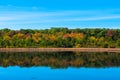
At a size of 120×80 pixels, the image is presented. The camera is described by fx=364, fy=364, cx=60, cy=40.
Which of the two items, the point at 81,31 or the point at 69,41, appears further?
the point at 81,31

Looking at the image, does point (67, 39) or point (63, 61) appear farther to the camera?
point (67, 39)

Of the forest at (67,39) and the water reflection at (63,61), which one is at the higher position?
the forest at (67,39)

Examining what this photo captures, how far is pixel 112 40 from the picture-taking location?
212ft

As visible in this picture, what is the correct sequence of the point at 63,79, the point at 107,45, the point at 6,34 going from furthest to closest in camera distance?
the point at 6,34, the point at 107,45, the point at 63,79

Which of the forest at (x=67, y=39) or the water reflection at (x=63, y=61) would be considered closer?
the water reflection at (x=63, y=61)

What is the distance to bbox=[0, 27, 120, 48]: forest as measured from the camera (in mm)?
64625

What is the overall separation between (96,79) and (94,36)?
44.5 metres

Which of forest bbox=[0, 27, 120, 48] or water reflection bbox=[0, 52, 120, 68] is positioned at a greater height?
forest bbox=[0, 27, 120, 48]

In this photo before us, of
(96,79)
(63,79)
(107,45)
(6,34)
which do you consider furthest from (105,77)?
(6,34)

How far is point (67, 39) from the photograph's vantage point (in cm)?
6562

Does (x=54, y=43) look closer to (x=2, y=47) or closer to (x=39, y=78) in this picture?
(x=2, y=47)

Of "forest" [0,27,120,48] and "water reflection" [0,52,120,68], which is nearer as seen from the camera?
"water reflection" [0,52,120,68]

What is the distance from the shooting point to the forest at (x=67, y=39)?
212 feet

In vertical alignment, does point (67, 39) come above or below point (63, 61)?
above
